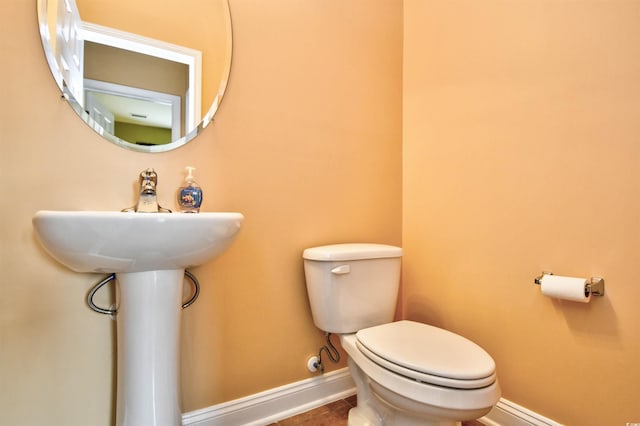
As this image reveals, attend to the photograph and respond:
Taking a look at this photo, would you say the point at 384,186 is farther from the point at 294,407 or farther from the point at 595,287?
the point at 294,407

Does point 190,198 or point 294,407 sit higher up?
point 190,198

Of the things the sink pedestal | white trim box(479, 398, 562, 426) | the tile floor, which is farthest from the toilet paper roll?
the sink pedestal

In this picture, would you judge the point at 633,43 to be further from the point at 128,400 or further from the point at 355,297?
the point at 128,400

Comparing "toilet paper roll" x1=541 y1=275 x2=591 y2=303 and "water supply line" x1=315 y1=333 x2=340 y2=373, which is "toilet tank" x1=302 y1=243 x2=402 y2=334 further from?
"toilet paper roll" x1=541 y1=275 x2=591 y2=303

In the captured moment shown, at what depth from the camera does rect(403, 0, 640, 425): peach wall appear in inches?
38.9

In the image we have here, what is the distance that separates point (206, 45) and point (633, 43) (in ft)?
4.61

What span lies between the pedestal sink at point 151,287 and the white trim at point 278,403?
0.75 feet

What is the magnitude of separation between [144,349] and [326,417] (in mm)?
815

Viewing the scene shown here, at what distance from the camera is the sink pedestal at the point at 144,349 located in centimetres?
92

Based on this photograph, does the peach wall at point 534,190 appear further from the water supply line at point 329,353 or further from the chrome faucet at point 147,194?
the chrome faucet at point 147,194

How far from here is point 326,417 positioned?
4.39ft

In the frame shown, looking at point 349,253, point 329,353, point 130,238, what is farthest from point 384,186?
point 130,238

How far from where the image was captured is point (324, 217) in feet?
4.83

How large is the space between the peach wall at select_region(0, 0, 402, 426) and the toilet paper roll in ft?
2.45
